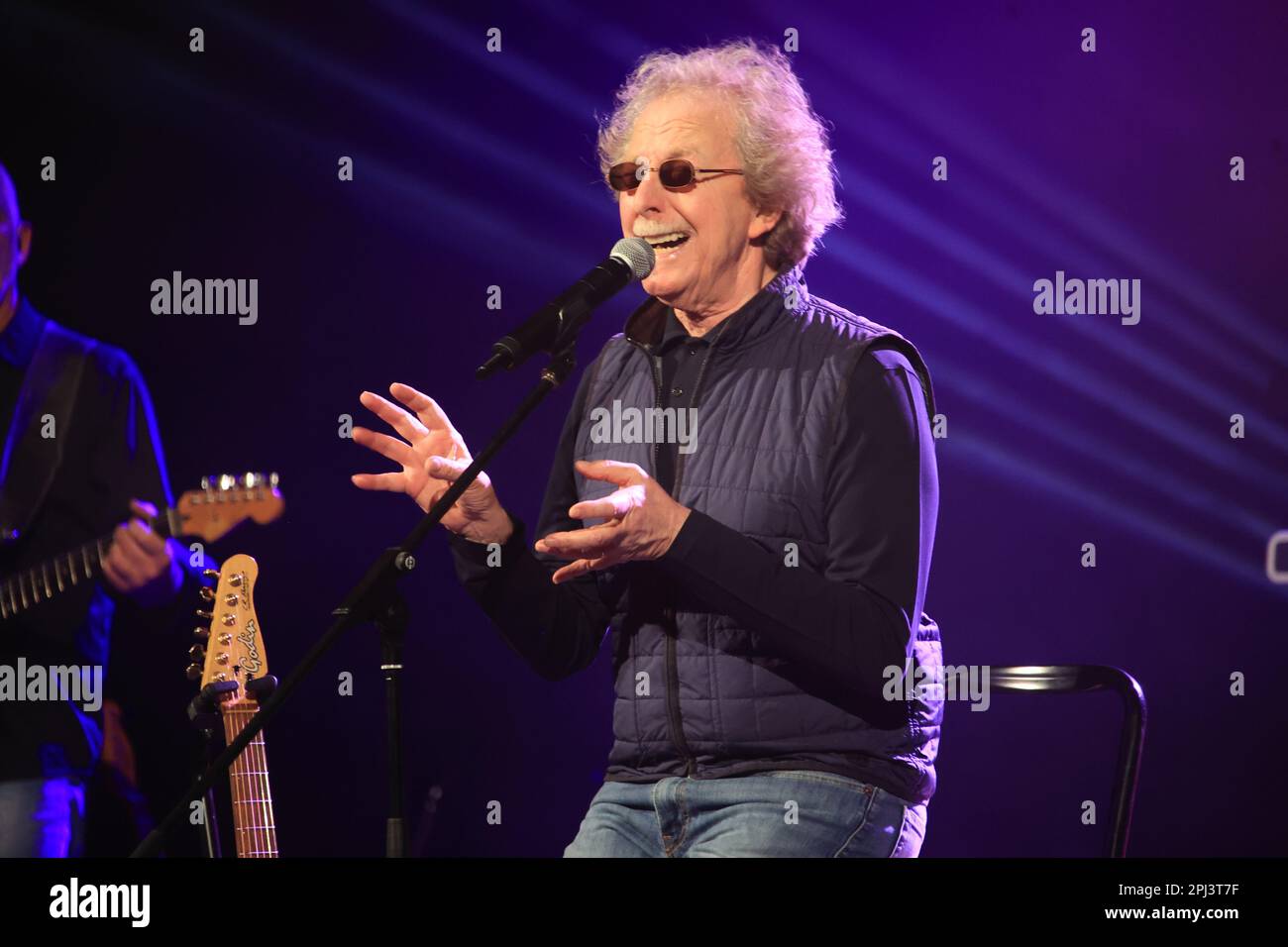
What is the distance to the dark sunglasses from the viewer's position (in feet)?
7.73

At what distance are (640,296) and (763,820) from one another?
1.67 m

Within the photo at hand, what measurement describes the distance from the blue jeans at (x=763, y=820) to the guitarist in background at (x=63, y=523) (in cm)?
137

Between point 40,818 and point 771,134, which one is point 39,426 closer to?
point 40,818

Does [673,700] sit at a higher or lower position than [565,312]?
lower

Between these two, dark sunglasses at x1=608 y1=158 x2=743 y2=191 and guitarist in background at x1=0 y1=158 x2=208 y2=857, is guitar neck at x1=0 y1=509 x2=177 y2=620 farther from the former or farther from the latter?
dark sunglasses at x1=608 y1=158 x2=743 y2=191

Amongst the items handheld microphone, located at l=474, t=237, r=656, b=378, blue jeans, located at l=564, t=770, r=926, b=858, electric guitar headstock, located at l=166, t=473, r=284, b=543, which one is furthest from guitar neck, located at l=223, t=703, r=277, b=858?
handheld microphone, located at l=474, t=237, r=656, b=378

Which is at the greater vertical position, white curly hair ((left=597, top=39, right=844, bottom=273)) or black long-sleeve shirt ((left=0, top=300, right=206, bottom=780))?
white curly hair ((left=597, top=39, right=844, bottom=273))

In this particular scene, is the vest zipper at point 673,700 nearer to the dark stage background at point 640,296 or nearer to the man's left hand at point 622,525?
the man's left hand at point 622,525

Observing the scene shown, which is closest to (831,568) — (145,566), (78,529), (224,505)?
(224,505)

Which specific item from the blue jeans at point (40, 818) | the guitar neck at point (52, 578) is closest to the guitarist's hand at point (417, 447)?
the guitar neck at point (52, 578)

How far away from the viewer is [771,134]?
2.41 m

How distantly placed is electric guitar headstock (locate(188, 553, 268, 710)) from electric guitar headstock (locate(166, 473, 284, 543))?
6.0 inches
